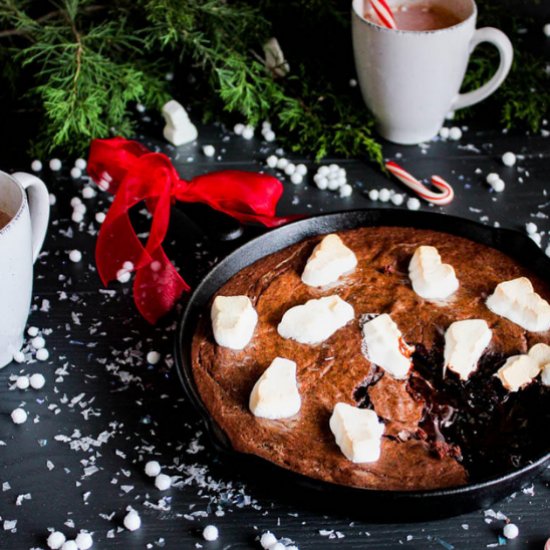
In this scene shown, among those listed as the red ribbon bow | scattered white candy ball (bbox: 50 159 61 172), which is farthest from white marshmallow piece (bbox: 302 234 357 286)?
scattered white candy ball (bbox: 50 159 61 172)

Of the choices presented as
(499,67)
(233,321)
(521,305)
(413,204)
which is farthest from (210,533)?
(499,67)

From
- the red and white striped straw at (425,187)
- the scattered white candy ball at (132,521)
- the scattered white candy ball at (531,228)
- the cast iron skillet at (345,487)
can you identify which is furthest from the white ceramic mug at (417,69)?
the scattered white candy ball at (132,521)

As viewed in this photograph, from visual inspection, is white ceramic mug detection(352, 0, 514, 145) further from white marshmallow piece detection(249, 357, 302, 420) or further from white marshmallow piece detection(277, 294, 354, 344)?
white marshmallow piece detection(249, 357, 302, 420)

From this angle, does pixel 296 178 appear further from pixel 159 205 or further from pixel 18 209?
pixel 18 209

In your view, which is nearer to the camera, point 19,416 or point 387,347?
point 387,347

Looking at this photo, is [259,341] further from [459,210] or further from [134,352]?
[459,210]

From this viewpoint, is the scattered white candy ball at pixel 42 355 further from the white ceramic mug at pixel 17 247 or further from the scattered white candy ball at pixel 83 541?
the scattered white candy ball at pixel 83 541
